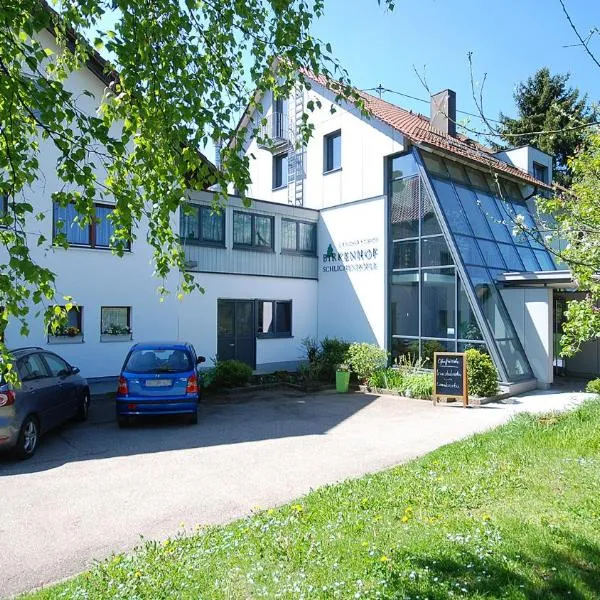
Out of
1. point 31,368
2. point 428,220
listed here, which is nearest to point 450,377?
point 428,220

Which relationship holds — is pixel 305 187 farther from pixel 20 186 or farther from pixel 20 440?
pixel 20 186

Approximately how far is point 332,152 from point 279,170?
3360 mm

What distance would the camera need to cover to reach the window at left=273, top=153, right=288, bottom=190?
68.6 feet

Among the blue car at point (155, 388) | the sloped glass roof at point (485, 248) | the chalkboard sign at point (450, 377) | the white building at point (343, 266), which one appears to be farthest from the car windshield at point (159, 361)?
the sloped glass roof at point (485, 248)

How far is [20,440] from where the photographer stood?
7.32 m

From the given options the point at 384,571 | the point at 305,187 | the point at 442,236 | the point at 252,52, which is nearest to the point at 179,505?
the point at 384,571

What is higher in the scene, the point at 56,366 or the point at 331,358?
the point at 56,366

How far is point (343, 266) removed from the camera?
17.8 m

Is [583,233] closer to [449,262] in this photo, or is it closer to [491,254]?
[449,262]

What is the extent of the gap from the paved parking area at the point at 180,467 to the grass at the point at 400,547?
24.7 inches

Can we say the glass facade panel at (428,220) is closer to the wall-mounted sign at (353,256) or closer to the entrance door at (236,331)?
the wall-mounted sign at (353,256)

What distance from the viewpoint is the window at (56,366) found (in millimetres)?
8891

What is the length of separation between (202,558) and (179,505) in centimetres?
185

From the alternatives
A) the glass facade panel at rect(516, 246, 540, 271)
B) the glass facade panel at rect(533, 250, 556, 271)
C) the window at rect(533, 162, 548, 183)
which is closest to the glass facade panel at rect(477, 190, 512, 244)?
the glass facade panel at rect(516, 246, 540, 271)
